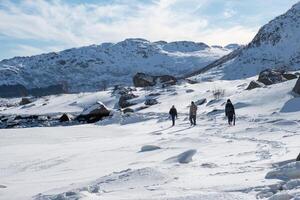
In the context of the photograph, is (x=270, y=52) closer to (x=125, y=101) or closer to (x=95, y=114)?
(x=125, y=101)

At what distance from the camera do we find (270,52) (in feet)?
524

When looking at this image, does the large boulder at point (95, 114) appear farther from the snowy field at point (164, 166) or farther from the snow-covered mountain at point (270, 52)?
the snow-covered mountain at point (270, 52)

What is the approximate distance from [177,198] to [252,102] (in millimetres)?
26864

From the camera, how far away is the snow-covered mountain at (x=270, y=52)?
461 feet

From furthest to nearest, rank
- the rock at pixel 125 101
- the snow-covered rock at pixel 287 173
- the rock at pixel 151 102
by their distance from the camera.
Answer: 1. the rock at pixel 125 101
2. the rock at pixel 151 102
3. the snow-covered rock at pixel 287 173

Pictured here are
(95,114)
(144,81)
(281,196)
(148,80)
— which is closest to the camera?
(281,196)

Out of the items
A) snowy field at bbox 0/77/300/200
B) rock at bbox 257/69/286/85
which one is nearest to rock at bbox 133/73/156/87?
rock at bbox 257/69/286/85

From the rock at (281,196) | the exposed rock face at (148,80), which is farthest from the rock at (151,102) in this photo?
the rock at (281,196)

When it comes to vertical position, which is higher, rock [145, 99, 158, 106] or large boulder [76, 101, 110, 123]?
rock [145, 99, 158, 106]

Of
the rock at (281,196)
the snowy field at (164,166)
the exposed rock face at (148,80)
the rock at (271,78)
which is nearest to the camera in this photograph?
the rock at (281,196)

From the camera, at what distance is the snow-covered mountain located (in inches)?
5536

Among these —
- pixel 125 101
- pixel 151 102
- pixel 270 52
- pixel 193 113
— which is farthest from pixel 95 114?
pixel 270 52

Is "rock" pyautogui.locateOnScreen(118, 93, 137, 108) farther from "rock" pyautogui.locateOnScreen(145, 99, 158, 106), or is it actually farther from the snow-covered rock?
the snow-covered rock

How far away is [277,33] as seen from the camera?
170 metres
